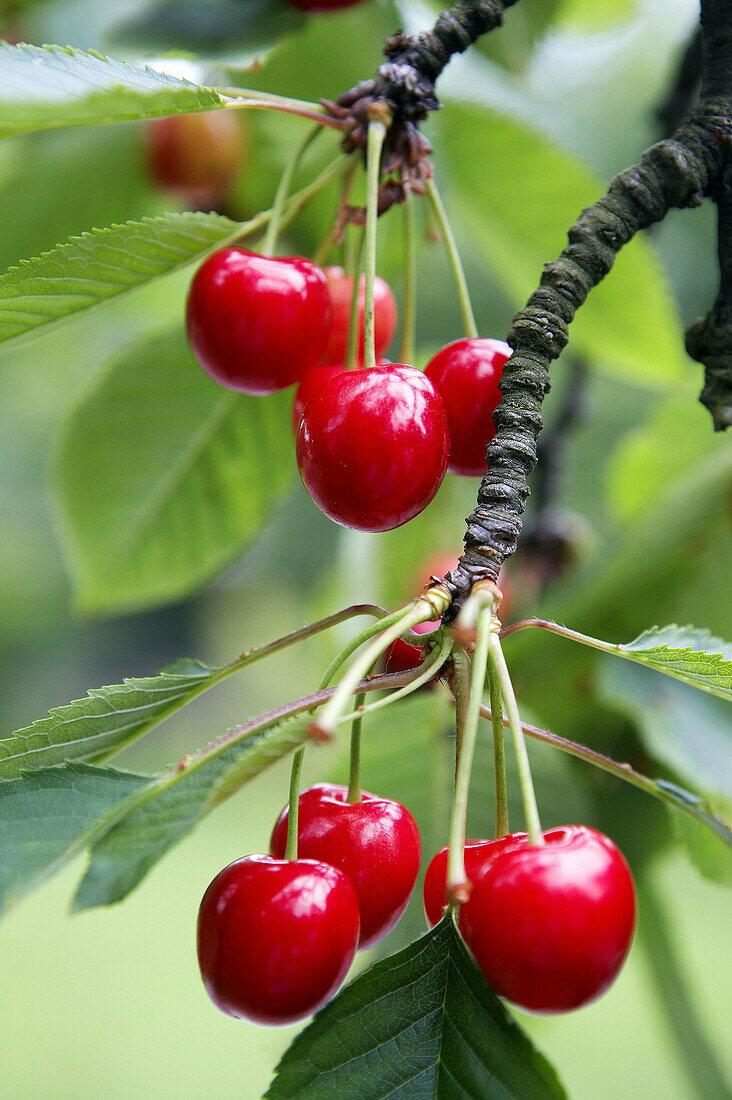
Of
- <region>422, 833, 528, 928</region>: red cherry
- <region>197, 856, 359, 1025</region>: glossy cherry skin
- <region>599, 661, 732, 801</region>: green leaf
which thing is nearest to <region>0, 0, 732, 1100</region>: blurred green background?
<region>599, 661, 732, 801</region>: green leaf

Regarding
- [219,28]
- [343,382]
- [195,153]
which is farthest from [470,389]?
[195,153]

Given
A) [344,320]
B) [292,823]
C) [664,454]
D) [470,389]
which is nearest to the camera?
[292,823]

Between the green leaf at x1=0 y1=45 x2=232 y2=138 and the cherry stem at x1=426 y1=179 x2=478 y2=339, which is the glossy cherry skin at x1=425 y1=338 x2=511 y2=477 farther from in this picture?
the green leaf at x1=0 y1=45 x2=232 y2=138

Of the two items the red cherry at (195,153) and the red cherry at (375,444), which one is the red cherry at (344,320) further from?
the red cherry at (195,153)

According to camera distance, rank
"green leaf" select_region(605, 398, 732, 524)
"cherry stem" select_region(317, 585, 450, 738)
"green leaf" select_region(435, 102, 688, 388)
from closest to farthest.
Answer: "cherry stem" select_region(317, 585, 450, 738) → "green leaf" select_region(435, 102, 688, 388) → "green leaf" select_region(605, 398, 732, 524)

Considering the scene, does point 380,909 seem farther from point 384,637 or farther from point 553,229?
point 553,229
